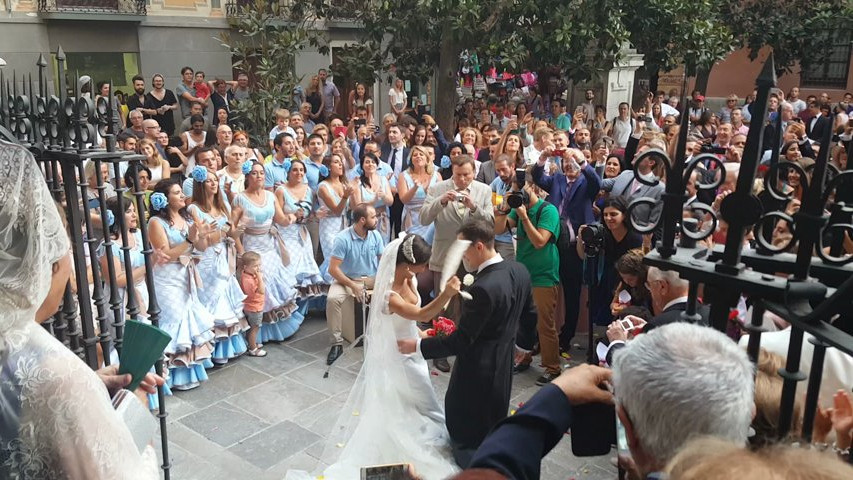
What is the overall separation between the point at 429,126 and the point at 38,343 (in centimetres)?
911

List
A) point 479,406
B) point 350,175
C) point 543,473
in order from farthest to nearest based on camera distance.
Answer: point 350,175
point 543,473
point 479,406

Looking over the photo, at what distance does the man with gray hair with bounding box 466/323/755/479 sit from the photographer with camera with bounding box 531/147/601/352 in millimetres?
4718

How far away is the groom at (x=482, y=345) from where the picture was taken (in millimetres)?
4141

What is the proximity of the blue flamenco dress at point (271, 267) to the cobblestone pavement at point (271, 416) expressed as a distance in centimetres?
18

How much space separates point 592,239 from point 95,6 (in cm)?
1496

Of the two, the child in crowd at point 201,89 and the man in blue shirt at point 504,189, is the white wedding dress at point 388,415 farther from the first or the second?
the child in crowd at point 201,89

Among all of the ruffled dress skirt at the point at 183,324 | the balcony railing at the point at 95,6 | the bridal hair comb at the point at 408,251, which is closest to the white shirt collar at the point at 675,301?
the bridal hair comb at the point at 408,251

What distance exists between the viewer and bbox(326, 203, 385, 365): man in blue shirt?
6.49 metres

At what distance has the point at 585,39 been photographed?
11.8 metres

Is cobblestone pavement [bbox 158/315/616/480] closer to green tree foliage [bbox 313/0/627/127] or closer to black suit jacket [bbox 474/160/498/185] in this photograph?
black suit jacket [bbox 474/160/498/185]

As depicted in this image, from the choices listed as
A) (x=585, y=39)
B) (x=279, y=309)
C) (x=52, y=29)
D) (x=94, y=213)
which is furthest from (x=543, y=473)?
(x=52, y=29)

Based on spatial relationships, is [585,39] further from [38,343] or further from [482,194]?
[38,343]

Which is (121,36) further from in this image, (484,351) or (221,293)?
(484,351)

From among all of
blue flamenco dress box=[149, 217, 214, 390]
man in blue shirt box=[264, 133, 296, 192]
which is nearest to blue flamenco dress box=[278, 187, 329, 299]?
man in blue shirt box=[264, 133, 296, 192]
